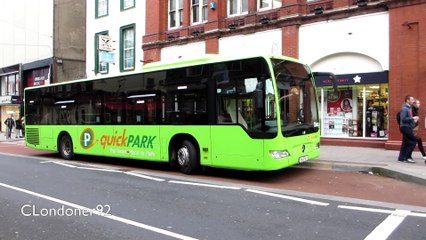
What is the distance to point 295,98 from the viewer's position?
31.3 ft

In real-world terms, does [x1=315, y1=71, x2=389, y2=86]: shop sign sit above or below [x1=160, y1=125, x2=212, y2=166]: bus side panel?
above

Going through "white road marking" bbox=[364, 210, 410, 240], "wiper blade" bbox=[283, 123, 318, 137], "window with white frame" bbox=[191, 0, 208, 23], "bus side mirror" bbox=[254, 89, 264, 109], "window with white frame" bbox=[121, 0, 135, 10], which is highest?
"window with white frame" bbox=[121, 0, 135, 10]

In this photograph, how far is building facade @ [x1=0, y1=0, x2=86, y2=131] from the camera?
32.9m

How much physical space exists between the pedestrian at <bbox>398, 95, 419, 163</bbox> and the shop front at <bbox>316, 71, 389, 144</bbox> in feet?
12.5

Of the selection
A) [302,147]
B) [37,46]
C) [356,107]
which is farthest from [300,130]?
[37,46]

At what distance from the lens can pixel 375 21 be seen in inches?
582

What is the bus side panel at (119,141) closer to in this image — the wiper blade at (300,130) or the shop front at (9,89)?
the wiper blade at (300,130)

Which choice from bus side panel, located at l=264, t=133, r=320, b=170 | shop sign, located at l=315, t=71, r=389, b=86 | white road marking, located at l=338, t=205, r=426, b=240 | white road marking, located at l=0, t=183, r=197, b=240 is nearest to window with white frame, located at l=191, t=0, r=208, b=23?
shop sign, located at l=315, t=71, r=389, b=86

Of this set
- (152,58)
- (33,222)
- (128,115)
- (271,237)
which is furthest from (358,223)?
(152,58)

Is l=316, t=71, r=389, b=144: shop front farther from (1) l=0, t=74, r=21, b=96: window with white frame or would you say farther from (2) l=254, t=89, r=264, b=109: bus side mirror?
(1) l=0, t=74, r=21, b=96: window with white frame

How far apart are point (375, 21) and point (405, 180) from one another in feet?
25.2

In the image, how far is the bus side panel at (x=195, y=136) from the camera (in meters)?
9.93

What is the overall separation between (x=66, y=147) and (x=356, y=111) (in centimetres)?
1115

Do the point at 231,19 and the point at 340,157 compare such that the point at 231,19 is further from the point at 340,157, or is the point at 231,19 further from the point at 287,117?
the point at 287,117
